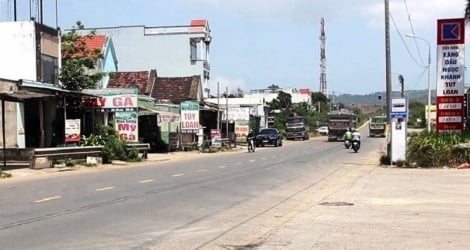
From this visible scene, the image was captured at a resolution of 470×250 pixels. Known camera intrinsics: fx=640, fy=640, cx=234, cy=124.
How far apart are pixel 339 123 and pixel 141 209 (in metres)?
60.5

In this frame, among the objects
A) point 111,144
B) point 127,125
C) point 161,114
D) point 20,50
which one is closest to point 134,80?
point 161,114

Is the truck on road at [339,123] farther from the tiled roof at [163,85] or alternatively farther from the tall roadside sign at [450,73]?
the tall roadside sign at [450,73]

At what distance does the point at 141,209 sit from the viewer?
13.3m

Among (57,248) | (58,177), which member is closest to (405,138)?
(58,177)

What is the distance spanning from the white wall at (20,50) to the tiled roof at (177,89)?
82.7ft

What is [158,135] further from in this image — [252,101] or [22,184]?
[252,101]

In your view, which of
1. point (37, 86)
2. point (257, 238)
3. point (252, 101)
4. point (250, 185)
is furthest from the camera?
point (252, 101)

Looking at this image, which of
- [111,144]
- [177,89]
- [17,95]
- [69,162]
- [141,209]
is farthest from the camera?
[177,89]

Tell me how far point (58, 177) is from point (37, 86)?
→ 26.3 feet

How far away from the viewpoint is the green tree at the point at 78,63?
38688 millimetres

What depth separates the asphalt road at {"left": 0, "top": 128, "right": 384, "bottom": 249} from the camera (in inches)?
385

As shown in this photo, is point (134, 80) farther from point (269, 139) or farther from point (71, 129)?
point (71, 129)

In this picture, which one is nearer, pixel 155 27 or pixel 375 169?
pixel 375 169

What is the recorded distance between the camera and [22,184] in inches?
767
